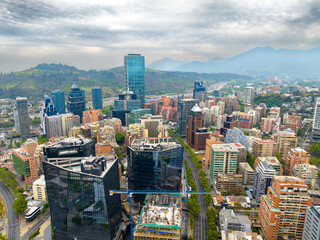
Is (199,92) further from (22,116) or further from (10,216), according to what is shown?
(10,216)

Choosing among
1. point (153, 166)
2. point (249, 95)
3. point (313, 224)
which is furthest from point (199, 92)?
point (313, 224)

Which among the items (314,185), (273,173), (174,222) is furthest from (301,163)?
(174,222)

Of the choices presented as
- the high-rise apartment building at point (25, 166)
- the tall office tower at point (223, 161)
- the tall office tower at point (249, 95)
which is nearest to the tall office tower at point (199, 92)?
the tall office tower at point (249, 95)

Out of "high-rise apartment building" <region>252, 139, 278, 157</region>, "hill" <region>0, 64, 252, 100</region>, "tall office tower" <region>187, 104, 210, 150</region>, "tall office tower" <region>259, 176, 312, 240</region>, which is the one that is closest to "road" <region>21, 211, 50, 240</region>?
"tall office tower" <region>259, 176, 312, 240</region>

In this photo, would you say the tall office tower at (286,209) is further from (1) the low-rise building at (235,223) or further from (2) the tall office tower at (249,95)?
(2) the tall office tower at (249,95)

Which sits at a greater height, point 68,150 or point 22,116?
point 68,150

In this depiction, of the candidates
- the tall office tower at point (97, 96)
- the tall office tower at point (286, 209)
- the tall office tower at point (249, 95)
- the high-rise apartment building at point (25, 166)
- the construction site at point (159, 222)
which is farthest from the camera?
the tall office tower at point (249, 95)
